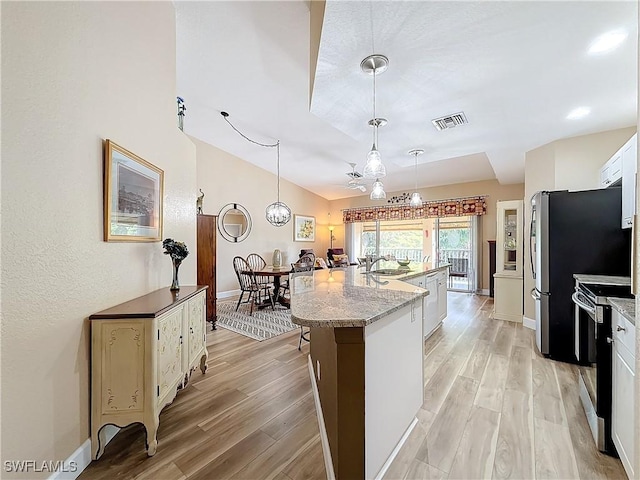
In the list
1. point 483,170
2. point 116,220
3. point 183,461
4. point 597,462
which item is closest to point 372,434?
point 183,461

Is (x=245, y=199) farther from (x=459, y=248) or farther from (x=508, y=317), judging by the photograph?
(x=508, y=317)

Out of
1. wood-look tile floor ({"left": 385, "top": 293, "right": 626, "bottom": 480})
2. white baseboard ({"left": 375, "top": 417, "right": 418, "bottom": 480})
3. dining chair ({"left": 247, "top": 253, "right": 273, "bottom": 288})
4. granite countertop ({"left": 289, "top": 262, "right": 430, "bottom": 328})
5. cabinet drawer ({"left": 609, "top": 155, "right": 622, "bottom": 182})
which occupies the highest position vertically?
cabinet drawer ({"left": 609, "top": 155, "right": 622, "bottom": 182})

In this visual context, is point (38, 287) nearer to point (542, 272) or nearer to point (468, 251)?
point (542, 272)

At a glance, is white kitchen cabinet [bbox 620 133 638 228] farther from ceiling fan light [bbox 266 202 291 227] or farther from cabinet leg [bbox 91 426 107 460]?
ceiling fan light [bbox 266 202 291 227]

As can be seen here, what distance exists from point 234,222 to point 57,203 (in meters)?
5.01

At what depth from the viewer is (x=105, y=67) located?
1707 millimetres

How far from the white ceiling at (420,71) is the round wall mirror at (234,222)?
2005 mm

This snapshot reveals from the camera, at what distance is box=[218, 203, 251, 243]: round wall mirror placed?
19.9 feet

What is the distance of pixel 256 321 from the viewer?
13.9 feet

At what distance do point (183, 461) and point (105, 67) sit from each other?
8.03 ft

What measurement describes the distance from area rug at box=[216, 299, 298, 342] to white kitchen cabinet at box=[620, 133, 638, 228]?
12.3 feet

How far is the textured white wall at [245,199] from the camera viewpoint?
573cm

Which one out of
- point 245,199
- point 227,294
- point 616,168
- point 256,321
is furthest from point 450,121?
point 227,294

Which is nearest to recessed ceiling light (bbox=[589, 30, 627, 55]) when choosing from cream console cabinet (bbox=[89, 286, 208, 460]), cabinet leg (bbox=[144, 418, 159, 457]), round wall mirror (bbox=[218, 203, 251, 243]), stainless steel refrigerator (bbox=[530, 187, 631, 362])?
stainless steel refrigerator (bbox=[530, 187, 631, 362])
